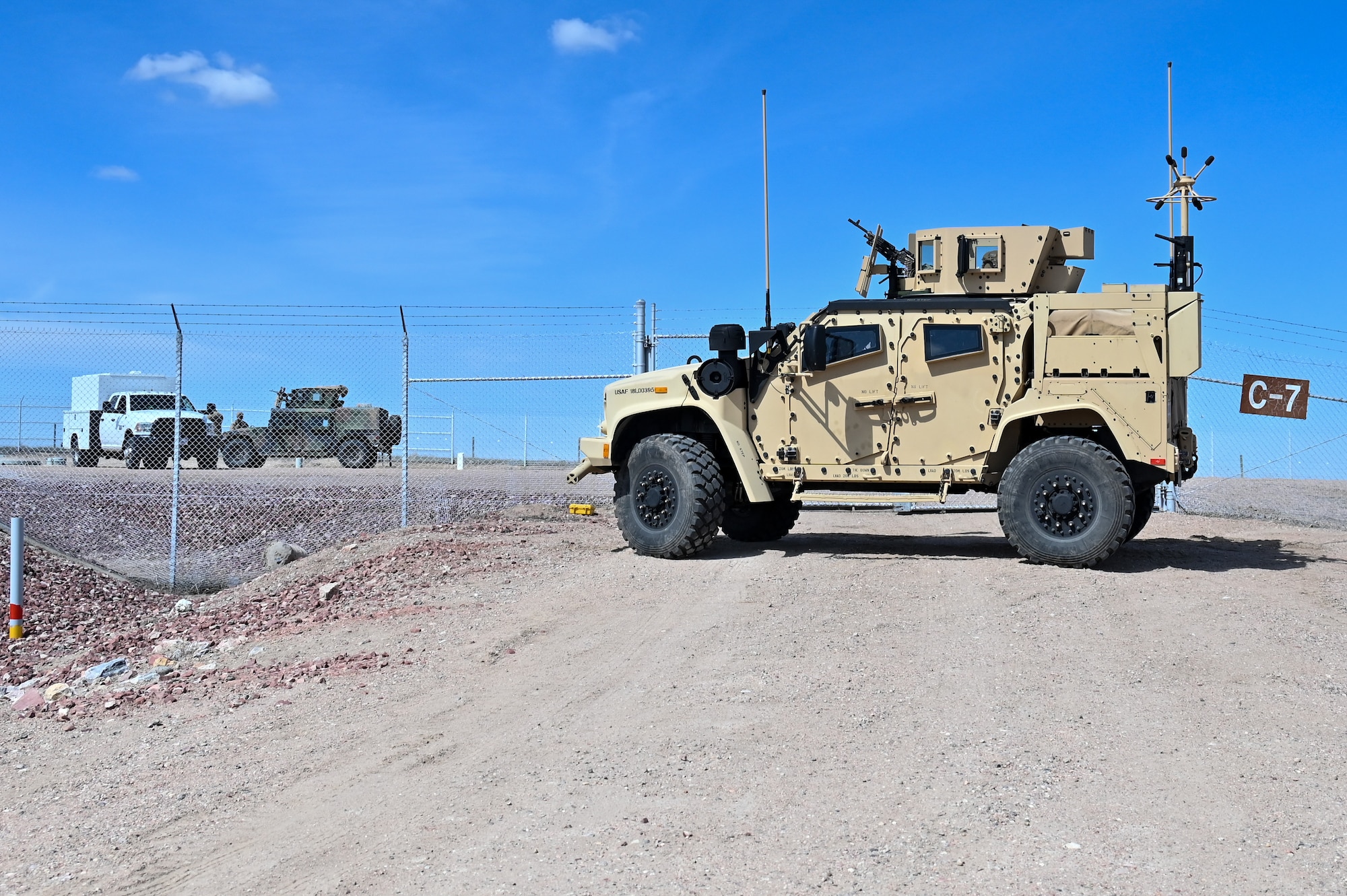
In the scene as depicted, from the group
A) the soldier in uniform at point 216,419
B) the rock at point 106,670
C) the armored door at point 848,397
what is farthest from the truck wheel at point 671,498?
the soldier in uniform at point 216,419

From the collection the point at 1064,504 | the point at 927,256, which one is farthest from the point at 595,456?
the point at 1064,504

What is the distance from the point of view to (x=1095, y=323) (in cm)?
912

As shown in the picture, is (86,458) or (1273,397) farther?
(86,458)

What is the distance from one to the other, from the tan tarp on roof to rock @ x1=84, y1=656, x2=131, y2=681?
7489mm

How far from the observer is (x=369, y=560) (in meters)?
10.5

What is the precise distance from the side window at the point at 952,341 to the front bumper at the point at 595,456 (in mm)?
3158

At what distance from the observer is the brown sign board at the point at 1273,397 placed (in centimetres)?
1218

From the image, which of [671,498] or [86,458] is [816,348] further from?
[86,458]

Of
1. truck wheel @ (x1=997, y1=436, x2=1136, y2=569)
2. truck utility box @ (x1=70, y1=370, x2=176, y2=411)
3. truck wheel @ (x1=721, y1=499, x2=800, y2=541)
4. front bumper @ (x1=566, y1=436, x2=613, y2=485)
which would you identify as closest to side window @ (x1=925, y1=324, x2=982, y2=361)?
truck wheel @ (x1=997, y1=436, x2=1136, y2=569)

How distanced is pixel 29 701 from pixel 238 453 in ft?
66.3

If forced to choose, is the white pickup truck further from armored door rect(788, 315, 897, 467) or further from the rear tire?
armored door rect(788, 315, 897, 467)

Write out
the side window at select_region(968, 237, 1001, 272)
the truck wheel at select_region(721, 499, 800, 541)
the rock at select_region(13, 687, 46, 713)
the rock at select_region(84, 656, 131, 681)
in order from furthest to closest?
1. the truck wheel at select_region(721, 499, 800, 541)
2. the side window at select_region(968, 237, 1001, 272)
3. the rock at select_region(84, 656, 131, 681)
4. the rock at select_region(13, 687, 46, 713)

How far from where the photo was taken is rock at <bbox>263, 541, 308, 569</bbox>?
1223 centimetres

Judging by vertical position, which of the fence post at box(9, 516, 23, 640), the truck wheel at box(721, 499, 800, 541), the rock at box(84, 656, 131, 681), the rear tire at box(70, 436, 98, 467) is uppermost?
the rear tire at box(70, 436, 98, 467)
